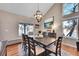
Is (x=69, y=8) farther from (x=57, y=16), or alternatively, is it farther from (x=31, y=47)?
(x=31, y=47)

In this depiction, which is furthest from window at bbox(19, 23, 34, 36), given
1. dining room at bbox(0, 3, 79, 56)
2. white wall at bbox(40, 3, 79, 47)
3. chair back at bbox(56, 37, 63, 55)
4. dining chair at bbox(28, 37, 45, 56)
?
chair back at bbox(56, 37, 63, 55)

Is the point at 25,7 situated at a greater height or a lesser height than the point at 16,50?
greater

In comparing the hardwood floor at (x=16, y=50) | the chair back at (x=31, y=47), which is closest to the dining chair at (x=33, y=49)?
the chair back at (x=31, y=47)

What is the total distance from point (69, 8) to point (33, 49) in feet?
3.25

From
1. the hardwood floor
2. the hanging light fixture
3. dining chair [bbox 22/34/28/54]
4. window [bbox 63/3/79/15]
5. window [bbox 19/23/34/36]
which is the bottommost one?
the hardwood floor

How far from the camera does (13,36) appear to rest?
1737 millimetres

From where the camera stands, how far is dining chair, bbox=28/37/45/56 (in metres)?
1.75

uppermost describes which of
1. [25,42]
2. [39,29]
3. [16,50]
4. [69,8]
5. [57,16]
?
[69,8]

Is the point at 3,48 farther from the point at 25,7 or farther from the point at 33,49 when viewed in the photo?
the point at 25,7

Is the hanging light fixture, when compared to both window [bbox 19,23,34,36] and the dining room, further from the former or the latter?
window [bbox 19,23,34,36]

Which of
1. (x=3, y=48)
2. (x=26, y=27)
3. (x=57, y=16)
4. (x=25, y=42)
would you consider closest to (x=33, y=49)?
(x=25, y=42)

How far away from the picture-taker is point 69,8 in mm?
1704

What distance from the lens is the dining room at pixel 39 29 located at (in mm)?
1687

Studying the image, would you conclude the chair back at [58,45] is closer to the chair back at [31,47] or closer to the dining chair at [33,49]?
the dining chair at [33,49]
